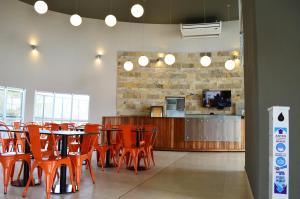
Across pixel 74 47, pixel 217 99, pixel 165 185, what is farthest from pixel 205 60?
pixel 165 185

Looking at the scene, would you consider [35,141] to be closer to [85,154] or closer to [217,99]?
[85,154]

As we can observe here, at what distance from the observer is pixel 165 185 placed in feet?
15.1

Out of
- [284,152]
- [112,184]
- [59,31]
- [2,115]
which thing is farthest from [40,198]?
[59,31]

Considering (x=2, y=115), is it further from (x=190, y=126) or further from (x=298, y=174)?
(x=298, y=174)

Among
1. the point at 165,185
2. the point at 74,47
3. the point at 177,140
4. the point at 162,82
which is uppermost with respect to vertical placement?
the point at 74,47

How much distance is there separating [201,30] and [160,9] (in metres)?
1.68

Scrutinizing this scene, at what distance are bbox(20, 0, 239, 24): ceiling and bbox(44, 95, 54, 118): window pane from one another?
3095 mm

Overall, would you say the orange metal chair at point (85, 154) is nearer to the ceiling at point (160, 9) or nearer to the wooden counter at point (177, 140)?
the wooden counter at point (177, 140)

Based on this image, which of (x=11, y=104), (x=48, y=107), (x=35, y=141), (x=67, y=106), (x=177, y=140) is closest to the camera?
(x=35, y=141)

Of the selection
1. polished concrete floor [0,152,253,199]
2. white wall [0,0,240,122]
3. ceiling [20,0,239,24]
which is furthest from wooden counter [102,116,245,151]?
ceiling [20,0,239,24]

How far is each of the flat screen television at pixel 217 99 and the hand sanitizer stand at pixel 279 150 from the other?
27.2ft

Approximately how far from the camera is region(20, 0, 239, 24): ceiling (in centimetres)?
959

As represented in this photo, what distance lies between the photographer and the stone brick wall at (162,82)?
437 inches

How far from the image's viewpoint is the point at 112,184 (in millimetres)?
4570
